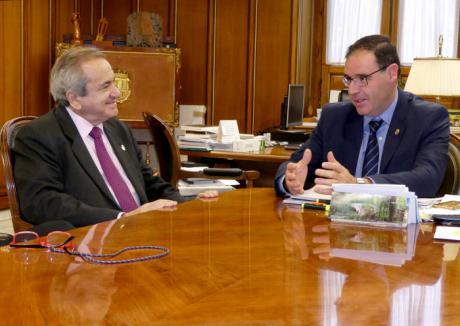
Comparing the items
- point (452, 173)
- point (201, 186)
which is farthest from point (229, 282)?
point (201, 186)

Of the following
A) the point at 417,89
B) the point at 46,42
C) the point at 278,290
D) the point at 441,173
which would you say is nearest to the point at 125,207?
the point at 441,173

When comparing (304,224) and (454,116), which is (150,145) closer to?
(454,116)

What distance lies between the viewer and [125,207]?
3.07m

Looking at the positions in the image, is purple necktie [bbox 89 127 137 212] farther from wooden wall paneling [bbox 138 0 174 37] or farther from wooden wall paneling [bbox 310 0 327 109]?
wooden wall paneling [bbox 310 0 327 109]

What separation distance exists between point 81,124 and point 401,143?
1.27 metres

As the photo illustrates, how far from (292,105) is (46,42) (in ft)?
8.80

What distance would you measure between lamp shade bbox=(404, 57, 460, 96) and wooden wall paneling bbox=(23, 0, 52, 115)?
150 inches

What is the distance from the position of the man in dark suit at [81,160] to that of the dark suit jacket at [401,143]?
63cm

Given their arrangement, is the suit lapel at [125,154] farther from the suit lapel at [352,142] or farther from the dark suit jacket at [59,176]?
the suit lapel at [352,142]

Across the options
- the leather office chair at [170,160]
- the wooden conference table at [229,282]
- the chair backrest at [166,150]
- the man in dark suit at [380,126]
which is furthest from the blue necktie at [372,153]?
the chair backrest at [166,150]

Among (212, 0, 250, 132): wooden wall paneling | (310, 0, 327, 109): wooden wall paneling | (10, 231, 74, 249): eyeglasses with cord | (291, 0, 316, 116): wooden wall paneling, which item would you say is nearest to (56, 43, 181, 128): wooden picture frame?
(212, 0, 250, 132): wooden wall paneling

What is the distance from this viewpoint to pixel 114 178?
10.1 feet

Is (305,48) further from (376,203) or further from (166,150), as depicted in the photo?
(376,203)

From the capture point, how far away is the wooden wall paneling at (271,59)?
28.6ft
